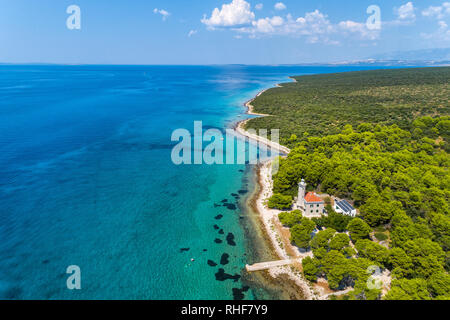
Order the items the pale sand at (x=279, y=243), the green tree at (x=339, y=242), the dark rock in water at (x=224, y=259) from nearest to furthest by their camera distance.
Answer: the pale sand at (x=279, y=243) < the green tree at (x=339, y=242) < the dark rock in water at (x=224, y=259)

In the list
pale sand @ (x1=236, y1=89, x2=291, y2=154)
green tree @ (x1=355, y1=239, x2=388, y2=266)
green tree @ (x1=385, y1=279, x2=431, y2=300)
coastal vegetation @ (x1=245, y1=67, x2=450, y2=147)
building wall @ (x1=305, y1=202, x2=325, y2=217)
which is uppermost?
coastal vegetation @ (x1=245, y1=67, x2=450, y2=147)

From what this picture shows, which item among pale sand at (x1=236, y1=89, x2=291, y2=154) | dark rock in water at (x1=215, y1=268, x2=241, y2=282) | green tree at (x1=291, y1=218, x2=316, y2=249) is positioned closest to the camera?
dark rock in water at (x1=215, y1=268, x2=241, y2=282)

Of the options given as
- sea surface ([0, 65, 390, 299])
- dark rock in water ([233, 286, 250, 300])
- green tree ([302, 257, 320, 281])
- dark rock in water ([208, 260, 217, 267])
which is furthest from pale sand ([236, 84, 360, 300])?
dark rock in water ([208, 260, 217, 267])

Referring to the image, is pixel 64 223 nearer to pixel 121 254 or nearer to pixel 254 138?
pixel 121 254

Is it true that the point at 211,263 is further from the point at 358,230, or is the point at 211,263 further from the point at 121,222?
the point at 358,230

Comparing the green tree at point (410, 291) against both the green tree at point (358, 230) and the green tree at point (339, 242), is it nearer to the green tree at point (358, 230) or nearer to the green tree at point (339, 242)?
the green tree at point (339, 242)

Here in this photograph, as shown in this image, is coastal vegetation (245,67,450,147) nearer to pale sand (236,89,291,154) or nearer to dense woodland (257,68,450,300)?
pale sand (236,89,291,154)

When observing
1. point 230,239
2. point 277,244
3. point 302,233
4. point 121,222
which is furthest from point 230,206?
point 121,222

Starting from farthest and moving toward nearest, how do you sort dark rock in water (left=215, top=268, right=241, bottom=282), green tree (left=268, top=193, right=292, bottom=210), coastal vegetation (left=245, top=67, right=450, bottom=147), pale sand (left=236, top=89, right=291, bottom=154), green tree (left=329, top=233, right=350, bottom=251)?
coastal vegetation (left=245, top=67, right=450, bottom=147)
pale sand (left=236, top=89, right=291, bottom=154)
green tree (left=268, top=193, right=292, bottom=210)
green tree (left=329, top=233, right=350, bottom=251)
dark rock in water (left=215, top=268, right=241, bottom=282)

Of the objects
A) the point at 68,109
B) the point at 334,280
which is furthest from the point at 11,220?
the point at 68,109

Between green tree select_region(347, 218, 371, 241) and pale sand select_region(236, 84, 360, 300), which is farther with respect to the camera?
green tree select_region(347, 218, 371, 241)

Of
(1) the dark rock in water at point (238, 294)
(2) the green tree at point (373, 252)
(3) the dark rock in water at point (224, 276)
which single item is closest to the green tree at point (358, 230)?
(2) the green tree at point (373, 252)
